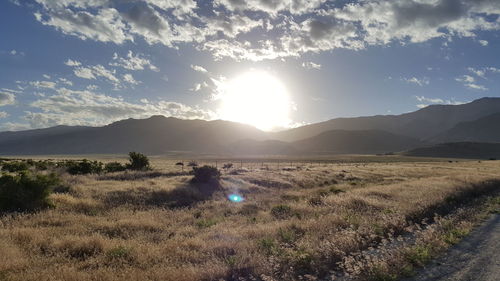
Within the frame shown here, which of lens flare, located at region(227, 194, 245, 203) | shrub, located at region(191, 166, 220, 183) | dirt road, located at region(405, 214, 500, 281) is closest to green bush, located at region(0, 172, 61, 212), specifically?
lens flare, located at region(227, 194, 245, 203)

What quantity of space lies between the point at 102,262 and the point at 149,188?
12.7m

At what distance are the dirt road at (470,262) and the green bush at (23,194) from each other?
1495 centimetres

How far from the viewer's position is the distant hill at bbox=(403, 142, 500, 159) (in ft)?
505

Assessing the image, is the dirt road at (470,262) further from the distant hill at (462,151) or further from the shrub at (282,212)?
the distant hill at (462,151)

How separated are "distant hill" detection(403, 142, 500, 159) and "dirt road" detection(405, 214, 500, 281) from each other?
159518 millimetres

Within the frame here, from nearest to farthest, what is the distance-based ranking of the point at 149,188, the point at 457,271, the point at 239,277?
the point at 239,277, the point at 457,271, the point at 149,188

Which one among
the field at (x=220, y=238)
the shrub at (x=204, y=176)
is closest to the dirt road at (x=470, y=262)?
the field at (x=220, y=238)

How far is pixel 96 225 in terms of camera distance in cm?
1196

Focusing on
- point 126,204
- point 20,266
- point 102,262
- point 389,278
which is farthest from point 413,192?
point 20,266

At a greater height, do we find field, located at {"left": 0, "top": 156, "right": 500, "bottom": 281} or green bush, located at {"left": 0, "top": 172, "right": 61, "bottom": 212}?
green bush, located at {"left": 0, "top": 172, "right": 61, "bottom": 212}

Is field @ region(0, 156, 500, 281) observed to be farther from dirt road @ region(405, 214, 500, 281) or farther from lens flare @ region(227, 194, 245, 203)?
lens flare @ region(227, 194, 245, 203)

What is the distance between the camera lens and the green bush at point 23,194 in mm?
14237

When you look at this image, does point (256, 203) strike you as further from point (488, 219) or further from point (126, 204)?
point (488, 219)

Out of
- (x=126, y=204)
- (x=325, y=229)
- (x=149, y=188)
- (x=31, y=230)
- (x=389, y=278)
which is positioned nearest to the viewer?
(x=389, y=278)
